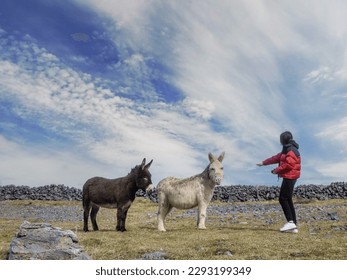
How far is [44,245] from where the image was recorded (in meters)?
10.0

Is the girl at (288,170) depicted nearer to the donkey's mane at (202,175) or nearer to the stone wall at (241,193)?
the donkey's mane at (202,175)

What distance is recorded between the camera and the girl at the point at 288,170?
15.3 m

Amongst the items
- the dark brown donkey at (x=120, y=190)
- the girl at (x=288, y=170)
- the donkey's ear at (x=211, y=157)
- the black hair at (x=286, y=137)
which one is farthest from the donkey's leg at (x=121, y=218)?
the black hair at (x=286, y=137)

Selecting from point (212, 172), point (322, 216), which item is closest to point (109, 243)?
point (212, 172)

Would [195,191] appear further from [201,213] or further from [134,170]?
[134,170]

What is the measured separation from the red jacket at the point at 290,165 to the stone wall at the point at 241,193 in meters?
21.9

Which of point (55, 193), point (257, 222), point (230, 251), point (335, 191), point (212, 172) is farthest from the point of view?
point (55, 193)

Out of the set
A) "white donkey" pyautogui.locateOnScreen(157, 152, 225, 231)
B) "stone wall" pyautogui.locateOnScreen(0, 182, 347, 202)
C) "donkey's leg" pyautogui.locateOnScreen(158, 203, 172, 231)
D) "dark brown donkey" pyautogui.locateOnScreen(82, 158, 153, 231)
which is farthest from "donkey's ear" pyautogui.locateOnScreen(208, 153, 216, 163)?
"stone wall" pyautogui.locateOnScreen(0, 182, 347, 202)

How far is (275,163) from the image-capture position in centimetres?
1602

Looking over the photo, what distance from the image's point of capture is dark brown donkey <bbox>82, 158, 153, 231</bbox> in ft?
49.9
